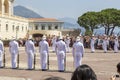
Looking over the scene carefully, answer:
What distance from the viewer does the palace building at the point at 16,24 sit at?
256ft

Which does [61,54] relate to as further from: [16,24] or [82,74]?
[16,24]

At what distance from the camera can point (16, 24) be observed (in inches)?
3378

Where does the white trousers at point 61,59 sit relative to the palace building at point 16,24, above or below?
below

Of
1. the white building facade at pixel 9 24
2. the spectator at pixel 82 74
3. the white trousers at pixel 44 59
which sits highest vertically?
the white building facade at pixel 9 24

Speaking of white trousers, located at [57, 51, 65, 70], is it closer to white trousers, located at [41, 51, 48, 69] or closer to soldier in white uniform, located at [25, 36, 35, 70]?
white trousers, located at [41, 51, 48, 69]

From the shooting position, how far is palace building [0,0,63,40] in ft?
256

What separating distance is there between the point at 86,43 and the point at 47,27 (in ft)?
248

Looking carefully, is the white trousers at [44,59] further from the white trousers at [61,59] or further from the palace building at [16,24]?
the palace building at [16,24]

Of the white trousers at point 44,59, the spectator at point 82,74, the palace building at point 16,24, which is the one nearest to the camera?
the spectator at point 82,74

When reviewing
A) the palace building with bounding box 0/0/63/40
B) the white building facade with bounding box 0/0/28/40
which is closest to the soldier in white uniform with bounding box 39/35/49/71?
the palace building with bounding box 0/0/63/40

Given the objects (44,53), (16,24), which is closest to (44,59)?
(44,53)

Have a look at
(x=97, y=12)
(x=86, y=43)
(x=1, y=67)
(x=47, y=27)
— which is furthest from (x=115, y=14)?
(x=1, y=67)

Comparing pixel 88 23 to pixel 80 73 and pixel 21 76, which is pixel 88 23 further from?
pixel 80 73

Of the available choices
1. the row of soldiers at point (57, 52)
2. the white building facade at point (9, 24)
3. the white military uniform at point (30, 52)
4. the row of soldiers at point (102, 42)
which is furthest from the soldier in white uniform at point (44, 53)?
the white building facade at point (9, 24)
